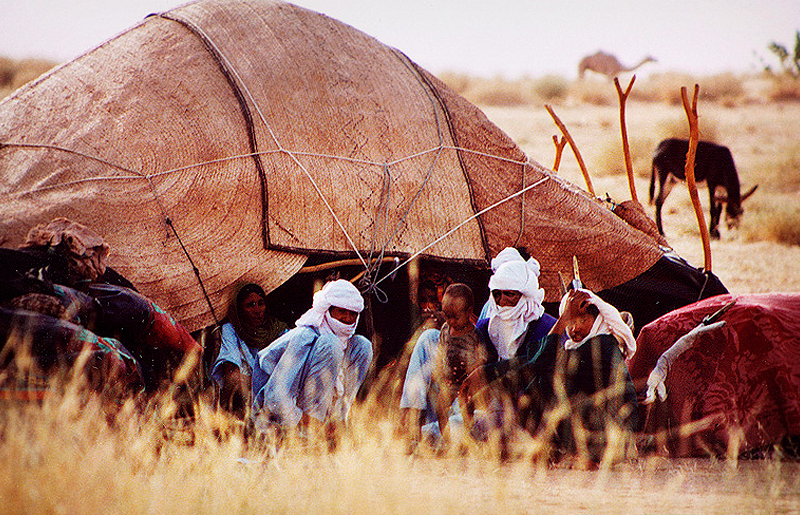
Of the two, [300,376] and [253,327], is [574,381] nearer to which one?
[300,376]

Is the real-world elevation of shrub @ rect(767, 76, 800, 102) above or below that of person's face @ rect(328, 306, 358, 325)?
above

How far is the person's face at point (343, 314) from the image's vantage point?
4457 mm

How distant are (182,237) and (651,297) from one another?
3.43 metres

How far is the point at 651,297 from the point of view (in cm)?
618

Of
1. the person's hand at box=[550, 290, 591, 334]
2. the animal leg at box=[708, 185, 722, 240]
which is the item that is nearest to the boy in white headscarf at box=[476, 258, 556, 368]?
the person's hand at box=[550, 290, 591, 334]

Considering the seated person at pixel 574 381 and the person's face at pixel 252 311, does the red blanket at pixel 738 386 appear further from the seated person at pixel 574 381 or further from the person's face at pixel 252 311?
the person's face at pixel 252 311

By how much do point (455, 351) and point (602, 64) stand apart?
2904 cm

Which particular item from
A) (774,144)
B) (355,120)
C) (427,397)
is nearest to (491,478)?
(427,397)

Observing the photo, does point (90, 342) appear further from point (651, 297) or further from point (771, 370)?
point (651, 297)

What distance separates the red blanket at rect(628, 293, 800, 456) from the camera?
415cm

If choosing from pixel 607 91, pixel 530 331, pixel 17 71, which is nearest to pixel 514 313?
pixel 530 331

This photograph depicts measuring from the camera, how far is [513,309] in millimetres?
4523

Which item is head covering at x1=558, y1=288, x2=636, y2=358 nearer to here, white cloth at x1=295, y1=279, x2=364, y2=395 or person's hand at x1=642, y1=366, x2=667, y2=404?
person's hand at x1=642, y1=366, x2=667, y2=404

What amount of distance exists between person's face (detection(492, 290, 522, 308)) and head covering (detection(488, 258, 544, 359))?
0.7 inches
